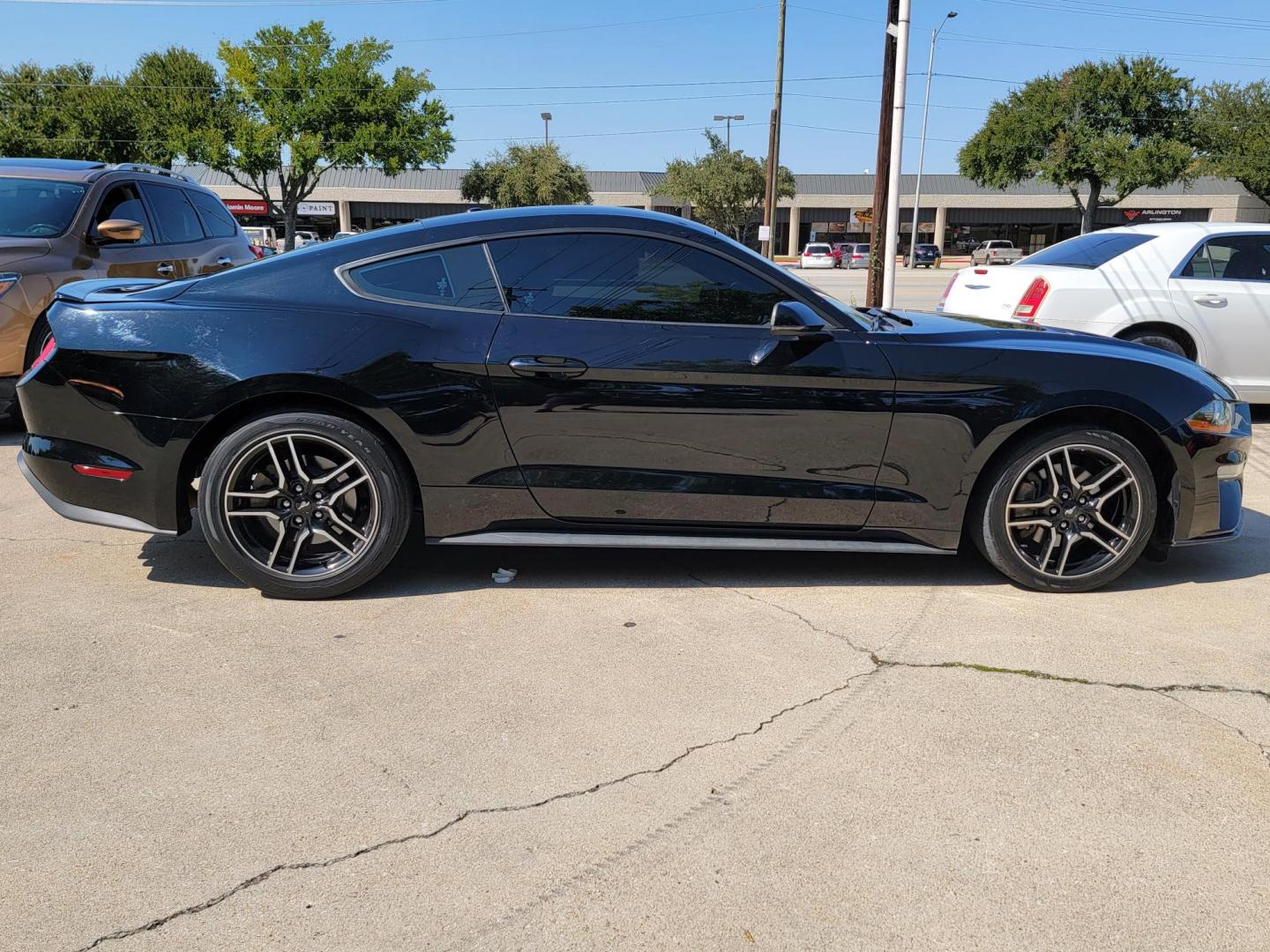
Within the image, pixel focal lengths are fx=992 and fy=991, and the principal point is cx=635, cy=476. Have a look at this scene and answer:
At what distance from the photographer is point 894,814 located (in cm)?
254

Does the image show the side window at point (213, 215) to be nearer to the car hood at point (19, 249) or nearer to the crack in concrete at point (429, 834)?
the car hood at point (19, 249)

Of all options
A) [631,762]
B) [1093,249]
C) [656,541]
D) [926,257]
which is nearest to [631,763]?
[631,762]

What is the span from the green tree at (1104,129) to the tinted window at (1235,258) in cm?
4211

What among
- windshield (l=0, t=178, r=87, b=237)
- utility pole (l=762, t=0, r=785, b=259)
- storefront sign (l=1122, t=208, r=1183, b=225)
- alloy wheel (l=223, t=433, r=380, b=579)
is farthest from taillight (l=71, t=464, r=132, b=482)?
storefront sign (l=1122, t=208, r=1183, b=225)

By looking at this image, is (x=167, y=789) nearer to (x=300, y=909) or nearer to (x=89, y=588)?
(x=300, y=909)

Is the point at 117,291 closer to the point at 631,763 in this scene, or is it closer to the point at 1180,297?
the point at 631,763

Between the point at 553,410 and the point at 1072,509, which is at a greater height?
the point at 553,410

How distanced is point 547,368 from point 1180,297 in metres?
6.13

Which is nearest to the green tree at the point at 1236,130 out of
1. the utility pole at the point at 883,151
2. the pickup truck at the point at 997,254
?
the pickup truck at the point at 997,254

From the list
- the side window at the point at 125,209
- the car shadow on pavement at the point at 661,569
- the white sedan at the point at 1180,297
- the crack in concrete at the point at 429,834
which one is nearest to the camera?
the crack in concrete at the point at 429,834

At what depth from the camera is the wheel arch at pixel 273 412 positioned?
3.80 metres

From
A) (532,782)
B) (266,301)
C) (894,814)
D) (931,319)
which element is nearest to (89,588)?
(266,301)

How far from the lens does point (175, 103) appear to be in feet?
133

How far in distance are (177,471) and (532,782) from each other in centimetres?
208
